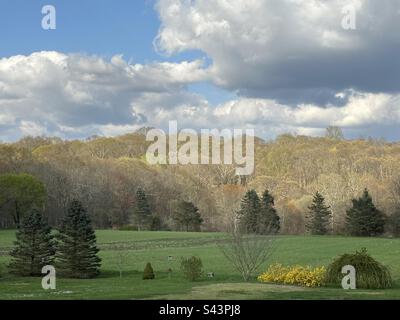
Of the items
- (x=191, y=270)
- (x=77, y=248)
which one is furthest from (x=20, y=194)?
(x=191, y=270)

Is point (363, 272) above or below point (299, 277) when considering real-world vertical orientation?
above

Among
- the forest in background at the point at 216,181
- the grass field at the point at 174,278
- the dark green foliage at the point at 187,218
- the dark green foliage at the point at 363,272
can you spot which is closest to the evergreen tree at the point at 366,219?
the forest in background at the point at 216,181

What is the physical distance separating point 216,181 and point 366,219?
235 ft

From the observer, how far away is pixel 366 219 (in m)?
75.9

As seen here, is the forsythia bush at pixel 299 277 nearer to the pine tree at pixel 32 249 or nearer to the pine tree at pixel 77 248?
the pine tree at pixel 77 248

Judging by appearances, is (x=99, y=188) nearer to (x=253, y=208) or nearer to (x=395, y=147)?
(x=253, y=208)

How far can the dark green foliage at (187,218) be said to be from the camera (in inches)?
3718

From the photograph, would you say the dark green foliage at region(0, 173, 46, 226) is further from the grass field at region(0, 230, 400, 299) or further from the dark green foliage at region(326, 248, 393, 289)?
the dark green foliage at region(326, 248, 393, 289)

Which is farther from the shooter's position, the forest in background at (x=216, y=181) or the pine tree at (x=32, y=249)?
the forest in background at (x=216, y=181)

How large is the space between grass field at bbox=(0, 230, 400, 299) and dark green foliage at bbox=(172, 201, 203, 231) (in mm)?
17867

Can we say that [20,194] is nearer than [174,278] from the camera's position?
No

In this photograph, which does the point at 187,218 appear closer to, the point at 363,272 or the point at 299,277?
the point at 299,277

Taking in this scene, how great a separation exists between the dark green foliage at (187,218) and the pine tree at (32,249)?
2147 inches

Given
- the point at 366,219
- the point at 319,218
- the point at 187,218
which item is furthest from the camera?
the point at 187,218
